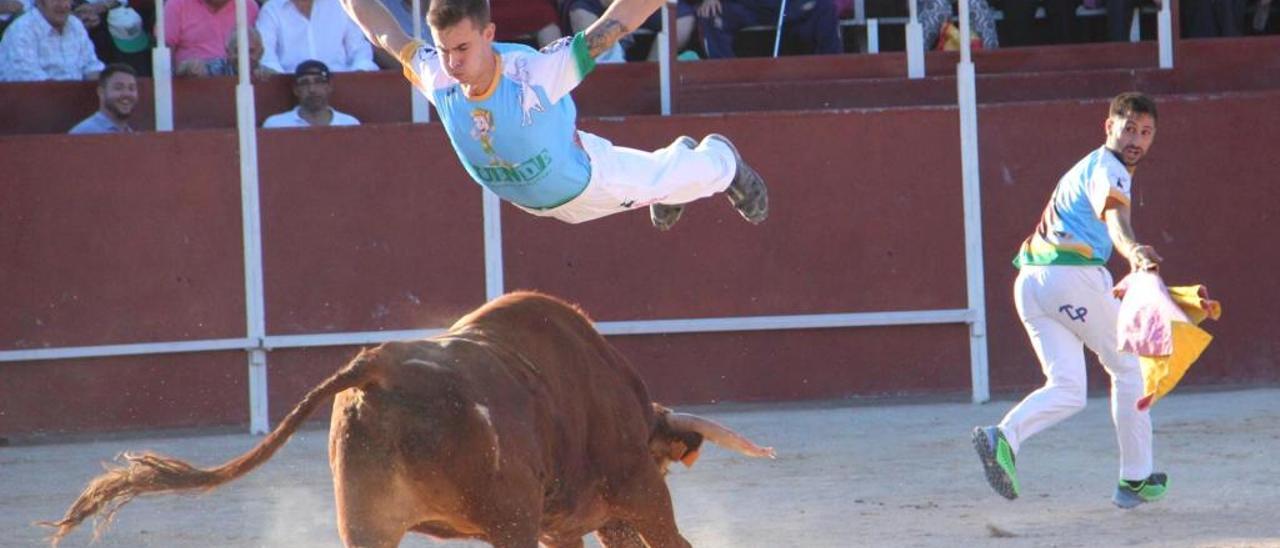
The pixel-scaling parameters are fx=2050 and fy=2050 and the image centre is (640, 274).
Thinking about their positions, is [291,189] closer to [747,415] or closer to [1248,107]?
[747,415]

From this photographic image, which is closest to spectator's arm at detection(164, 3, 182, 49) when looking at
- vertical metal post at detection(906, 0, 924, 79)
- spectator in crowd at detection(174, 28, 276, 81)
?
spectator in crowd at detection(174, 28, 276, 81)

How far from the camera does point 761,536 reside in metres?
7.45

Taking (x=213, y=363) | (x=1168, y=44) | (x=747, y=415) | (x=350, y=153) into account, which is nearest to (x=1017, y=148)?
(x=1168, y=44)

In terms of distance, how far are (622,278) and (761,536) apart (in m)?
4.34

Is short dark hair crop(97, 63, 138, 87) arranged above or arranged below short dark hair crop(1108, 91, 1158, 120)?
above

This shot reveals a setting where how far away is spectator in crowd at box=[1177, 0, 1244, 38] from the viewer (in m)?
13.4

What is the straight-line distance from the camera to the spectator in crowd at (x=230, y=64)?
11.6 m

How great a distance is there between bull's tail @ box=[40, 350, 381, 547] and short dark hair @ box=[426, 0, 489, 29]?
1224mm

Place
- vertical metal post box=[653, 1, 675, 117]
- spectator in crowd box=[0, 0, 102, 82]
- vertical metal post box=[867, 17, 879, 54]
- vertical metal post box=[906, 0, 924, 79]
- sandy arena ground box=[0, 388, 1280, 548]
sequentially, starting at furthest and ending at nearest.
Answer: vertical metal post box=[867, 17, 879, 54] → vertical metal post box=[906, 0, 924, 79] → vertical metal post box=[653, 1, 675, 117] → spectator in crowd box=[0, 0, 102, 82] → sandy arena ground box=[0, 388, 1280, 548]

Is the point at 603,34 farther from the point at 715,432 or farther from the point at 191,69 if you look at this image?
the point at 191,69

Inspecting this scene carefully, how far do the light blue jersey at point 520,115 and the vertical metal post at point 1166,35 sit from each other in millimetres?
6857

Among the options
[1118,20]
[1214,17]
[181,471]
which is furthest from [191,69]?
[181,471]

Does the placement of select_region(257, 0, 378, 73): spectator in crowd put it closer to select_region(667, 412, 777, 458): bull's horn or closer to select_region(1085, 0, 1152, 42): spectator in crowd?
select_region(1085, 0, 1152, 42): spectator in crowd

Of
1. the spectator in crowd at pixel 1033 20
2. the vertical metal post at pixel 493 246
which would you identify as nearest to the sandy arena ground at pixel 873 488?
the vertical metal post at pixel 493 246
